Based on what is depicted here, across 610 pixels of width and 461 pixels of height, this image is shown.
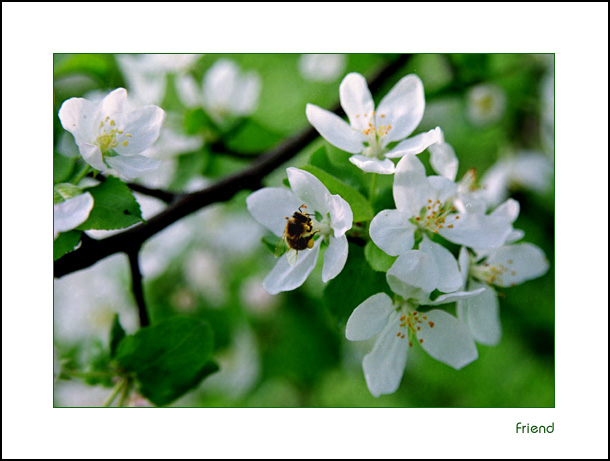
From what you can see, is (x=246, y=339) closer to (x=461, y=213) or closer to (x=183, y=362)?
(x=183, y=362)

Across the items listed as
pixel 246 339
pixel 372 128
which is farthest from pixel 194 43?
pixel 246 339

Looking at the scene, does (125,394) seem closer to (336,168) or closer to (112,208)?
(112,208)

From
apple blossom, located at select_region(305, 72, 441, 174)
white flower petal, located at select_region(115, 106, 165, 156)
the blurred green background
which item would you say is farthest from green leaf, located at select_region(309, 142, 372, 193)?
the blurred green background

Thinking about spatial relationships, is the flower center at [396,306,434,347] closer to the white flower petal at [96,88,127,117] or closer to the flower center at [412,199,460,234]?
the flower center at [412,199,460,234]

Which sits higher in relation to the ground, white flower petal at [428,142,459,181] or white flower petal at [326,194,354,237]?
white flower petal at [428,142,459,181]

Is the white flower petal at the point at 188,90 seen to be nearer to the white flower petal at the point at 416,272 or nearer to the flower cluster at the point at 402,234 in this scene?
the flower cluster at the point at 402,234

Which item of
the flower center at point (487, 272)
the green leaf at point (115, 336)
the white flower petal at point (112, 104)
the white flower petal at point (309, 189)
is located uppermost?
the white flower petal at point (112, 104)

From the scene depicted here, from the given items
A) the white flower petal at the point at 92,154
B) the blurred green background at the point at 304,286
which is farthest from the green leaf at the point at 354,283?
the blurred green background at the point at 304,286
